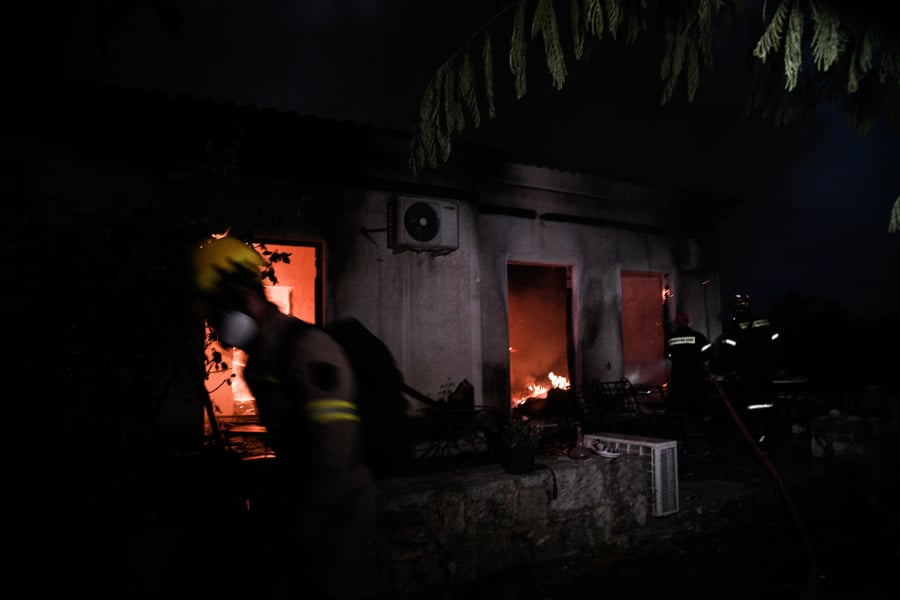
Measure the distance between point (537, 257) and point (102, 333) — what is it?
24.1ft

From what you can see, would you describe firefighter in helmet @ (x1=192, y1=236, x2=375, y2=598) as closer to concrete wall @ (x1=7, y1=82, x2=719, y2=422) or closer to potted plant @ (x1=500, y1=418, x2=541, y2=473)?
potted plant @ (x1=500, y1=418, x2=541, y2=473)

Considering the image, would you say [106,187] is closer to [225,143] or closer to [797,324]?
[225,143]

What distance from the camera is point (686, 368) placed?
31.3ft

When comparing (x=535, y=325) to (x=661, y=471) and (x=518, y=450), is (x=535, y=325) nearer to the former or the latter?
(x=661, y=471)

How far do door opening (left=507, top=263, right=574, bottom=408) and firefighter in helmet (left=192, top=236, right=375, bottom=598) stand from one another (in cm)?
1217

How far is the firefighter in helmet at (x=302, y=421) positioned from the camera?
2508 mm

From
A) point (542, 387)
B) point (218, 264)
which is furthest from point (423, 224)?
point (542, 387)

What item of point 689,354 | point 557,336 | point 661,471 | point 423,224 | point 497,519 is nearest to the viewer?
point 497,519

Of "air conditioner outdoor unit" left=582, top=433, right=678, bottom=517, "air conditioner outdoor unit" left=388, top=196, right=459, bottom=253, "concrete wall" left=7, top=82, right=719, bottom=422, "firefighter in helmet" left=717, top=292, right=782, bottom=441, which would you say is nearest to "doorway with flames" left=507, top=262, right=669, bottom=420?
"concrete wall" left=7, top=82, right=719, bottom=422

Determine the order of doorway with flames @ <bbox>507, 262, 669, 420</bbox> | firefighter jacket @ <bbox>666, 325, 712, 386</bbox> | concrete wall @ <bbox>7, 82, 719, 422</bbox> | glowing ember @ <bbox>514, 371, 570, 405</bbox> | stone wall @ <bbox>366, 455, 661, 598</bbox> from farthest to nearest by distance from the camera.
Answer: glowing ember @ <bbox>514, 371, 570, 405</bbox> < doorway with flames @ <bbox>507, 262, 669, 420</bbox> < firefighter jacket @ <bbox>666, 325, 712, 386</bbox> < concrete wall @ <bbox>7, 82, 719, 422</bbox> < stone wall @ <bbox>366, 455, 661, 598</bbox>

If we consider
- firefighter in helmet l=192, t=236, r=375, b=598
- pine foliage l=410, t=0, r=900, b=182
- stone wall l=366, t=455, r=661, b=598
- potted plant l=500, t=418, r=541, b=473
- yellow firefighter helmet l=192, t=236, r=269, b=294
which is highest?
pine foliage l=410, t=0, r=900, b=182

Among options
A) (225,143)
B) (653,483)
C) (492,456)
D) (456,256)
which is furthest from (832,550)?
(225,143)

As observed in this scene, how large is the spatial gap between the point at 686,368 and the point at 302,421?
8.59 m

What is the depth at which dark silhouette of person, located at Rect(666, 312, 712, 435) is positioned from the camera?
9.45 meters
